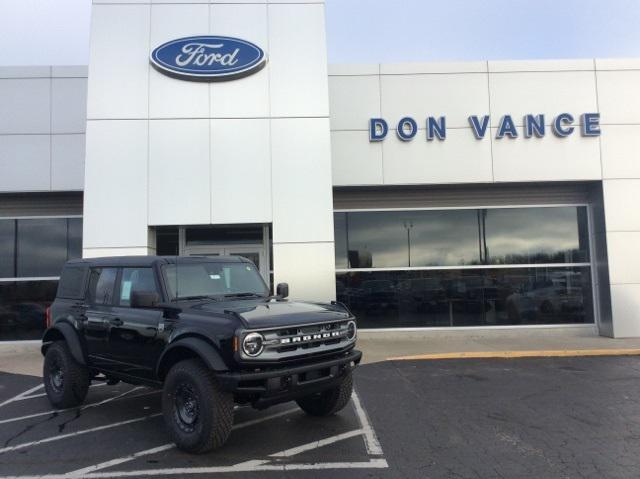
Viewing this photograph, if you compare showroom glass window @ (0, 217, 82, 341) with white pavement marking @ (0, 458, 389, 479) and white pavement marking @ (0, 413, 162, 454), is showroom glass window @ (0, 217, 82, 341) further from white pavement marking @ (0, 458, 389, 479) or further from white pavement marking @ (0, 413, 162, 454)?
white pavement marking @ (0, 458, 389, 479)

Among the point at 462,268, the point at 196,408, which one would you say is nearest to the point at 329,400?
the point at 196,408

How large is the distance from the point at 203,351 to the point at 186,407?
26.6 inches

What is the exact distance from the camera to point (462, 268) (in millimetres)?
13906

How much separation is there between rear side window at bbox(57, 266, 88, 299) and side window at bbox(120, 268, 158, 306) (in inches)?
37.1

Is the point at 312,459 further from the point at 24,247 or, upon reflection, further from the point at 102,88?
the point at 24,247

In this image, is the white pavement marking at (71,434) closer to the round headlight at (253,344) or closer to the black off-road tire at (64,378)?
the black off-road tire at (64,378)

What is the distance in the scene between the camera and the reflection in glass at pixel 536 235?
Result: 13992 mm

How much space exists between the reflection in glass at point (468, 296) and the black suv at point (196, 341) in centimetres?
742

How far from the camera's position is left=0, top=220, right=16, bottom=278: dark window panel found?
44.4ft

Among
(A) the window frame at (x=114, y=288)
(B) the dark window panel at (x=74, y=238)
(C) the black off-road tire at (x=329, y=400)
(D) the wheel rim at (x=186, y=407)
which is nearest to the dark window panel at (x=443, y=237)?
(C) the black off-road tire at (x=329, y=400)

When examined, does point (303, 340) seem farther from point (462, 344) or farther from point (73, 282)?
point (462, 344)

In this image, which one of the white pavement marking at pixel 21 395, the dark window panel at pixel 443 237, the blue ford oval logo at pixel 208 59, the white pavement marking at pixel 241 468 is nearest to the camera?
the white pavement marking at pixel 241 468

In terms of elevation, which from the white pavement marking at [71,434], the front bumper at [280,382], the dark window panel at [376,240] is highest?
the dark window panel at [376,240]

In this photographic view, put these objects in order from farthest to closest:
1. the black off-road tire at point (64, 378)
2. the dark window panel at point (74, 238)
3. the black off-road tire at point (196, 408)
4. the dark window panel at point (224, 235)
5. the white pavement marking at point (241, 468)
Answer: the dark window panel at point (74, 238), the dark window panel at point (224, 235), the black off-road tire at point (64, 378), the black off-road tire at point (196, 408), the white pavement marking at point (241, 468)
